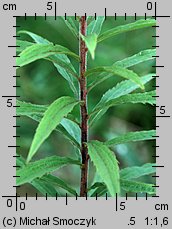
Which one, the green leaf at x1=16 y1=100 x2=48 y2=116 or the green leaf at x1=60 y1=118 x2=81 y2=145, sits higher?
the green leaf at x1=16 y1=100 x2=48 y2=116

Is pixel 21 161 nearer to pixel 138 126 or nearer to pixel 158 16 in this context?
pixel 158 16

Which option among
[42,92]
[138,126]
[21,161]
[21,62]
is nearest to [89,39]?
[21,62]

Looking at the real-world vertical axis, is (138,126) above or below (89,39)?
below

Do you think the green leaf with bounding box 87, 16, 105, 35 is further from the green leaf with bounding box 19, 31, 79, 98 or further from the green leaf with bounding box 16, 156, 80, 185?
the green leaf with bounding box 16, 156, 80, 185

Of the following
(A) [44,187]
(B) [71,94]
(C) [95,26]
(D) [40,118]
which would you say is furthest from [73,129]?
(B) [71,94]

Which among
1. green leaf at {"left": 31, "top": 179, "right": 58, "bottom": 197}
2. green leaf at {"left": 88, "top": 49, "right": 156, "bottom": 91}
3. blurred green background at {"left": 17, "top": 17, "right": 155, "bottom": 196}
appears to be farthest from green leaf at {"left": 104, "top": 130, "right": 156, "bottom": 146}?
blurred green background at {"left": 17, "top": 17, "right": 155, "bottom": 196}
